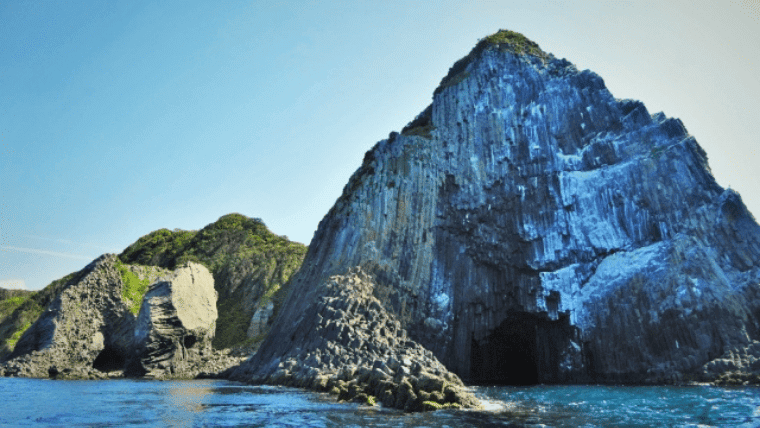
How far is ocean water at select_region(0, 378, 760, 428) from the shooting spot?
19031 mm

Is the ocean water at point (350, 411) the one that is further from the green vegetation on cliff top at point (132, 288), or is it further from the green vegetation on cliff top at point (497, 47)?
the green vegetation on cliff top at point (497, 47)

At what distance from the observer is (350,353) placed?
131ft

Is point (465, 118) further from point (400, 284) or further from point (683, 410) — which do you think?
point (683, 410)

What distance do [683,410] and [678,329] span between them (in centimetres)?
2046

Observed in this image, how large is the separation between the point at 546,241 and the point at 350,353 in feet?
70.4

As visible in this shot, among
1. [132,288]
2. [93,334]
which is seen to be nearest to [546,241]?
[132,288]

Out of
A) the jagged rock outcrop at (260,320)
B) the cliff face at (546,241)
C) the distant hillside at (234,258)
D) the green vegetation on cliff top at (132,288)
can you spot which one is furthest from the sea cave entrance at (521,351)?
the green vegetation on cliff top at (132,288)

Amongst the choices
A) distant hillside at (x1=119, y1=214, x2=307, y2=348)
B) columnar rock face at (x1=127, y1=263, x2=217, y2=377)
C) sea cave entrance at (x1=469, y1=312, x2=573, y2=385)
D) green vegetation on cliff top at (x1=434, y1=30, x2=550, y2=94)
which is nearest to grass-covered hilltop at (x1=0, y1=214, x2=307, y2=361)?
distant hillside at (x1=119, y1=214, x2=307, y2=348)

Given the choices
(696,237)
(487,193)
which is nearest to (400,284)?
(487,193)

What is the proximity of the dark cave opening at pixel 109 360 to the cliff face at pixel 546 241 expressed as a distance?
18.0 meters

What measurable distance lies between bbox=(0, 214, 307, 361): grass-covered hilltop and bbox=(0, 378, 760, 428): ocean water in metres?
33.9

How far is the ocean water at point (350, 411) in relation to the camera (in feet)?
62.4

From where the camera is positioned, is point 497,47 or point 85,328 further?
point 497,47

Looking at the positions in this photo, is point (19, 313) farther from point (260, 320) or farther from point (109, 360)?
point (260, 320)
